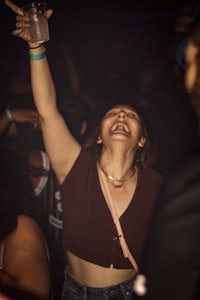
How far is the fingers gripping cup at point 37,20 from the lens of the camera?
5.40 ft

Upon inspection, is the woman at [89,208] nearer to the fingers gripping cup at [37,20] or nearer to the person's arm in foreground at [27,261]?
the fingers gripping cup at [37,20]

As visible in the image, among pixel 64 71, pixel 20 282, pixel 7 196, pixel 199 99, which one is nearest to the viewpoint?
pixel 199 99

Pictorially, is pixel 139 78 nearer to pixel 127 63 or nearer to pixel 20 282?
pixel 127 63

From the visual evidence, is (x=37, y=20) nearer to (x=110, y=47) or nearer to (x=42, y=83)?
(x=42, y=83)

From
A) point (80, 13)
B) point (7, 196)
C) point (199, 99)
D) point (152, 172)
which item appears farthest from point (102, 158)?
point (80, 13)

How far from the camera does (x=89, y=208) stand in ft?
6.06

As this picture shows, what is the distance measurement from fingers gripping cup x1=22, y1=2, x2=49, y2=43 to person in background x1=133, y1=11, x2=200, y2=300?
40.1 inches

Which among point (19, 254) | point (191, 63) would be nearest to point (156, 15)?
point (191, 63)

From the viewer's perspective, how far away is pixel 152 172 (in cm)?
209

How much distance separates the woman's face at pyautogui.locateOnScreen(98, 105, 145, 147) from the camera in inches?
78.5

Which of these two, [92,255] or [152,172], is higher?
[152,172]

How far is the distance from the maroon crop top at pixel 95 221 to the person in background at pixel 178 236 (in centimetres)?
85

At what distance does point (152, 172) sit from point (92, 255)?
2.35 feet

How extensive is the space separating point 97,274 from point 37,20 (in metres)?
1.60
